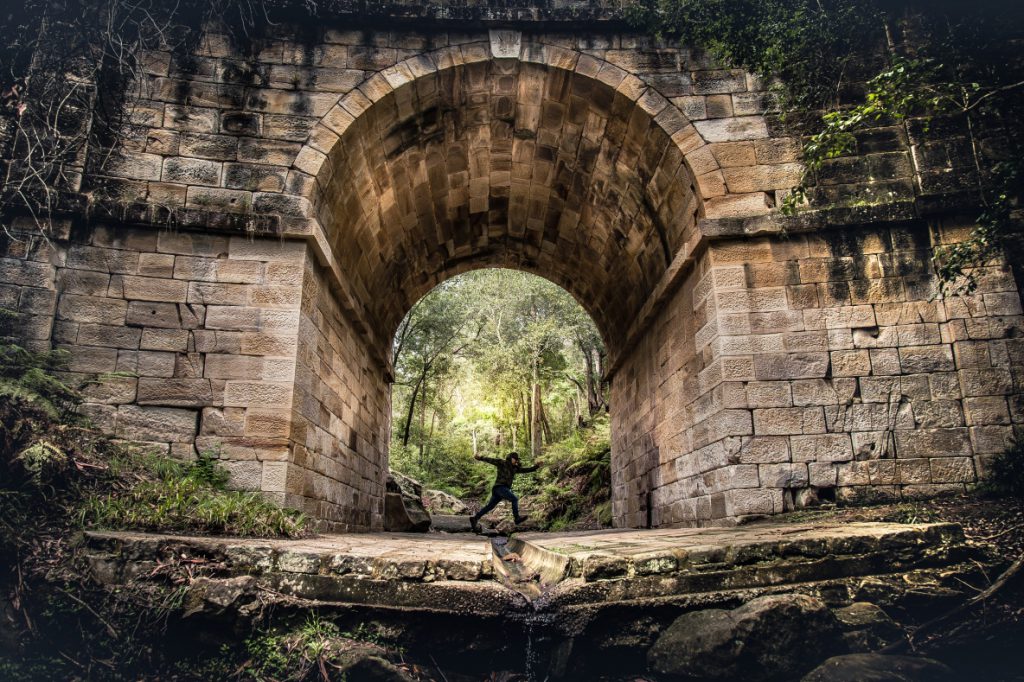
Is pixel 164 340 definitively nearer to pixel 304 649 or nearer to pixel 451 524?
pixel 304 649

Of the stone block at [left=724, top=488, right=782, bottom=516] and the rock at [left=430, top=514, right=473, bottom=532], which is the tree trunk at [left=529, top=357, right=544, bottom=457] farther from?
the stone block at [left=724, top=488, right=782, bottom=516]

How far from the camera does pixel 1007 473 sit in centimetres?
555

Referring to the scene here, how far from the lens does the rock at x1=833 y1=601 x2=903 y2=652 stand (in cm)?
341

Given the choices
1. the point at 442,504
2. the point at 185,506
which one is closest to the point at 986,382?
the point at 185,506

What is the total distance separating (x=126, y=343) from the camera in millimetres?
5840

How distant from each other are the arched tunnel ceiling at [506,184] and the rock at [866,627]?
4362 millimetres

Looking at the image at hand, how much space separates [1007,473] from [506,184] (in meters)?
6.95

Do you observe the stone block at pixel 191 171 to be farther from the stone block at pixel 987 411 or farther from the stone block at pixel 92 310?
the stone block at pixel 987 411

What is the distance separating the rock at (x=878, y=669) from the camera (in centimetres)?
305

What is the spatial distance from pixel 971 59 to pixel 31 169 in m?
9.17

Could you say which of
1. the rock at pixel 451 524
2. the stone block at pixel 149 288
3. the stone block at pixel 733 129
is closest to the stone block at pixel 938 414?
the stone block at pixel 733 129

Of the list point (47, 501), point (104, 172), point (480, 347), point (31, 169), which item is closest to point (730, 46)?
point (104, 172)

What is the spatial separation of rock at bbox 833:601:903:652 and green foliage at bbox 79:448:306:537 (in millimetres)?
4112

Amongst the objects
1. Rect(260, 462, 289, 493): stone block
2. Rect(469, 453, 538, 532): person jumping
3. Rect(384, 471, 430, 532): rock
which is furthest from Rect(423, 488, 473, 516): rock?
Rect(260, 462, 289, 493): stone block
